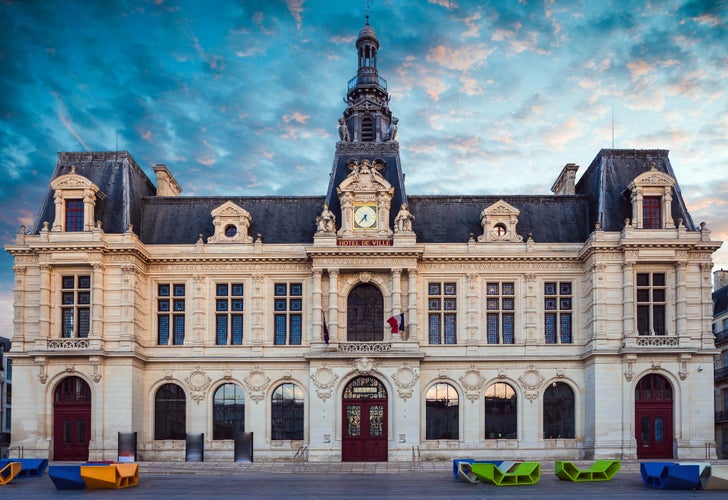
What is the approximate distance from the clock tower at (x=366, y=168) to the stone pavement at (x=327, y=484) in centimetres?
1195

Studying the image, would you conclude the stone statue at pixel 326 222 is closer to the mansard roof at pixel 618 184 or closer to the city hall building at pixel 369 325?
the city hall building at pixel 369 325

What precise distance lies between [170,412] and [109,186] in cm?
1245

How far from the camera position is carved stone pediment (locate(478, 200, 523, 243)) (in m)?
44.2

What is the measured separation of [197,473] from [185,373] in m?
7.84

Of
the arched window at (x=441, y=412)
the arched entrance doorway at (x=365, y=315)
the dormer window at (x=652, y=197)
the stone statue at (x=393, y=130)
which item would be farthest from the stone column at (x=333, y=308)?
the dormer window at (x=652, y=197)

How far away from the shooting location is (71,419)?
137 feet

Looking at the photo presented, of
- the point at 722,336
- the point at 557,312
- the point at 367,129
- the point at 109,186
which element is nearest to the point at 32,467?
the point at 109,186

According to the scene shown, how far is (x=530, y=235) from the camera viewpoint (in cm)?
4378

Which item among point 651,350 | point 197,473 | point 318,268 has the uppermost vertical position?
point 318,268

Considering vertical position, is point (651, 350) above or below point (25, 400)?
above

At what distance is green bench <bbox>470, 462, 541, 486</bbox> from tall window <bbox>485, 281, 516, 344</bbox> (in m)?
14.3

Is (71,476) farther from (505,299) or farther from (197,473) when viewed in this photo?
(505,299)

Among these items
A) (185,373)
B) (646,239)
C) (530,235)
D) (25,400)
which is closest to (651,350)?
(646,239)

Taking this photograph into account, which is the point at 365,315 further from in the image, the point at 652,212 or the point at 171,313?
the point at 652,212
